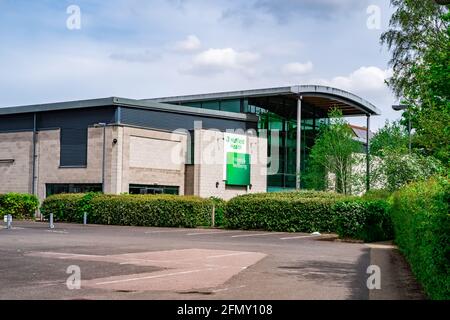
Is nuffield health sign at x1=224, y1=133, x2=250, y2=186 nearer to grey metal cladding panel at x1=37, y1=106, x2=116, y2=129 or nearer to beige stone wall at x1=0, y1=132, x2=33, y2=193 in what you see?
grey metal cladding panel at x1=37, y1=106, x2=116, y2=129

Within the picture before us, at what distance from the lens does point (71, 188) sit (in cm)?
4084

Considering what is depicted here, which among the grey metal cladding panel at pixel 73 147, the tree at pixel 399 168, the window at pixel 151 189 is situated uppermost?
the grey metal cladding panel at pixel 73 147

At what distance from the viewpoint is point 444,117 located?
50.1ft

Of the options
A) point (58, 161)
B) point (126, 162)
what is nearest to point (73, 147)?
point (58, 161)

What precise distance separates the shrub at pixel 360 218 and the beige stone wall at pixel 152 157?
724 inches

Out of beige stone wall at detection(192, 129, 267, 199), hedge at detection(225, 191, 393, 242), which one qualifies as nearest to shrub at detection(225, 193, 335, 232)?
hedge at detection(225, 191, 393, 242)

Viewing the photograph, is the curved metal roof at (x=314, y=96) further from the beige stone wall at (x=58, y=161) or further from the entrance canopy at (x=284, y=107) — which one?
the beige stone wall at (x=58, y=161)

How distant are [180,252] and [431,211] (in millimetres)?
9718

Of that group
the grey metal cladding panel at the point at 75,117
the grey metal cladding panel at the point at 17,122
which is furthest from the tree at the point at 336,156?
the grey metal cladding panel at the point at 17,122

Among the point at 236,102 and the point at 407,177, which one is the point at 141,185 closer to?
the point at 236,102

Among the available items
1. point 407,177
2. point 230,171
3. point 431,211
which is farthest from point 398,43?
point 431,211

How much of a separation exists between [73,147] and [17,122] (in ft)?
19.5

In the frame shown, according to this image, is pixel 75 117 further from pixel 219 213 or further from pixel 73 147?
pixel 219 213

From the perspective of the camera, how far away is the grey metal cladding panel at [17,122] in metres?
43.5
